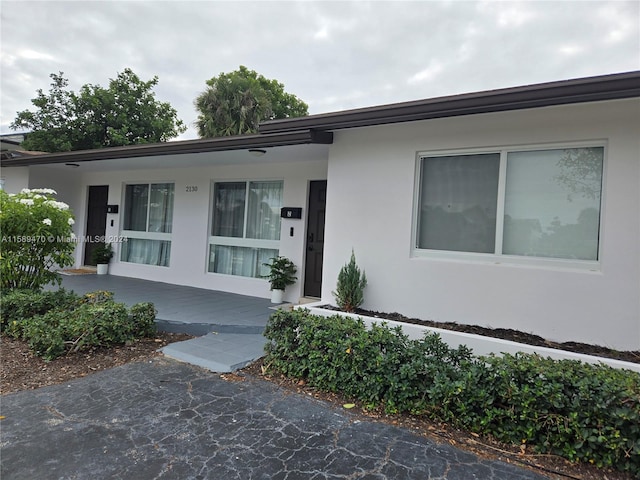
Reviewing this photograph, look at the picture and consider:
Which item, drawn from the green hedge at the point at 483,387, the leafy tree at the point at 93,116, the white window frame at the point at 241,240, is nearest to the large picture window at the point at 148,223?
the white window frame at the point at 241,240

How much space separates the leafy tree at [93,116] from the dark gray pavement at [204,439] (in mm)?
A: 16342

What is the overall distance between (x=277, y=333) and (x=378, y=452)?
177cm

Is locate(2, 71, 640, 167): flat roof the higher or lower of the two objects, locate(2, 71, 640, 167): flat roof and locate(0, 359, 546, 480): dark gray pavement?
the higher

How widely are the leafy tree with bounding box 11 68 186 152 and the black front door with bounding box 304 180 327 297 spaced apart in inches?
549

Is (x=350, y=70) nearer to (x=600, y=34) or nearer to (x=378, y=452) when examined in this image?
(x=600, y=34)

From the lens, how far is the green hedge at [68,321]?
432cm

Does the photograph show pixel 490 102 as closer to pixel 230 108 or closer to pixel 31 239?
pixel 31 239

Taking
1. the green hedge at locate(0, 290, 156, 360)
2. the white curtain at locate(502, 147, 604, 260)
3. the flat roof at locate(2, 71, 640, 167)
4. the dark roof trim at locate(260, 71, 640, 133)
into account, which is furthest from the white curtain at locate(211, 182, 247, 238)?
the white curtain at locate(502, 147, 604, 260)

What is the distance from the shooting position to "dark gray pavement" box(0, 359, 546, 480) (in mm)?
2355

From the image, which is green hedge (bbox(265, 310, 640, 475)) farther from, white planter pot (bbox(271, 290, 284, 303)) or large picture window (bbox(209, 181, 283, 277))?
large picture window (bbox(209, 181, 283, 277))

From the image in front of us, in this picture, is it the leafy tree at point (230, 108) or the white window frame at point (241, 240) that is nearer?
the white window frame at point (241, 240)

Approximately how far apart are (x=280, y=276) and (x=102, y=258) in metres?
5.85

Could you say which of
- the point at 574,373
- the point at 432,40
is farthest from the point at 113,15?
the point at 574,373

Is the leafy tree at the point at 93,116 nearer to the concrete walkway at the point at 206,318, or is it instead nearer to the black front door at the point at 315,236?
the concrete walkway at the point at 206,318
